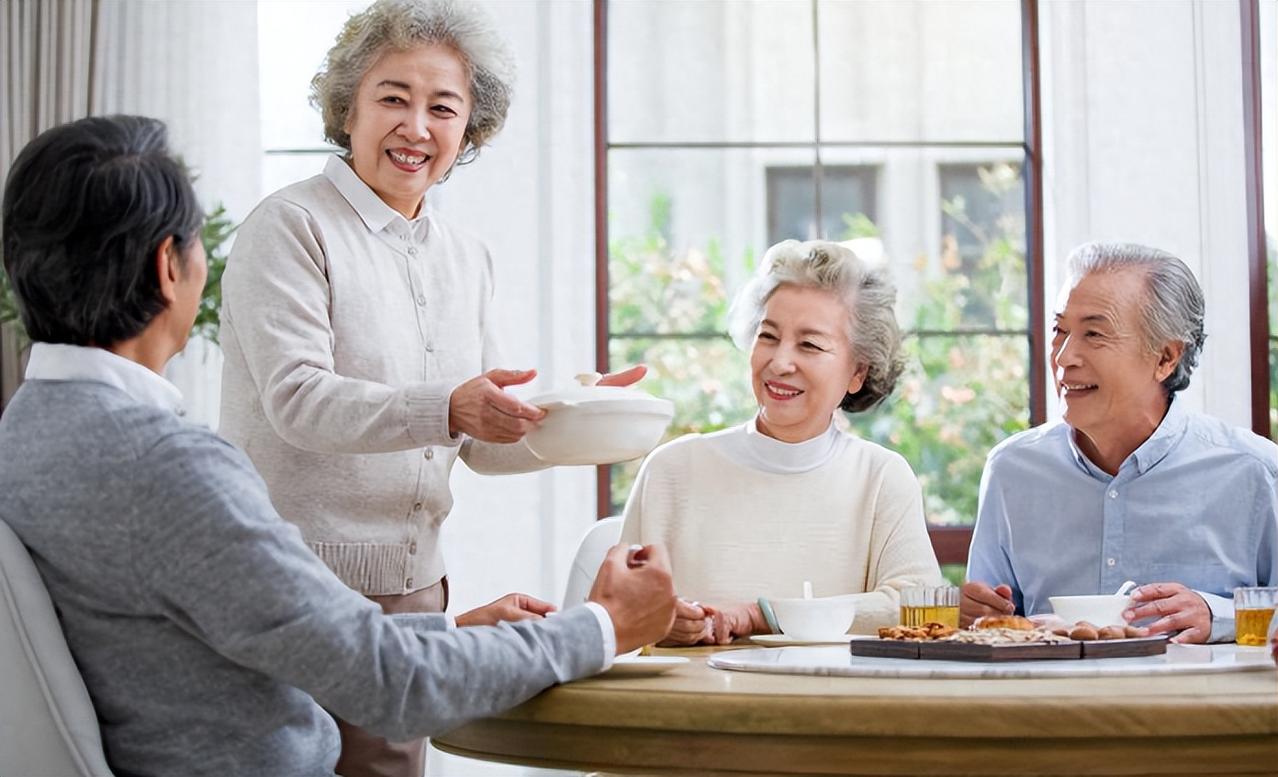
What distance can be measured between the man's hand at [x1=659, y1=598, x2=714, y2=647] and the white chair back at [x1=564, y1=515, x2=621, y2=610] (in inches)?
23.2

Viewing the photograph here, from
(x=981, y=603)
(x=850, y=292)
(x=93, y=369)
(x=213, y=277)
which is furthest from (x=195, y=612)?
(x=213, y=277)

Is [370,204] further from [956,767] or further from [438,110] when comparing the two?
[956,767]

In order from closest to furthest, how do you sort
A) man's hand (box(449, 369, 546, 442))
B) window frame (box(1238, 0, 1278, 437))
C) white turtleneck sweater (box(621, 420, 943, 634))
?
man's hand (box(449, 369, 546, 442))
white turtleneck sweater (box(621, 420, 943, 634))
window frame (box(1238, 0, 1278, 437))

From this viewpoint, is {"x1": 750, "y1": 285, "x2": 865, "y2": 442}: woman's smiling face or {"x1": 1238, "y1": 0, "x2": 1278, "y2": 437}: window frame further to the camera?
{"x1": 1238, "y1": 0, "x2": 1278, "y2": 437}: window frame

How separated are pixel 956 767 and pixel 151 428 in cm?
75

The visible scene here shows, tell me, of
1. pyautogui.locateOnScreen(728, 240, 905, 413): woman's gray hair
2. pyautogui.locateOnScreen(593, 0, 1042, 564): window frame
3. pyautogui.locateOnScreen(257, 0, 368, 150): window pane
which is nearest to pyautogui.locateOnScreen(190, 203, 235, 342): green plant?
pyautogui.locateOnScreen(257, 0, 368, 150): window pane

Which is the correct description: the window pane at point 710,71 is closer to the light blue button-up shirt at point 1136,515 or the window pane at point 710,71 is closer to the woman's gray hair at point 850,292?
the woman's gray hair at point 850,292

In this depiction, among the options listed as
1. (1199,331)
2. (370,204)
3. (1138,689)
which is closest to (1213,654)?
(1138,689)

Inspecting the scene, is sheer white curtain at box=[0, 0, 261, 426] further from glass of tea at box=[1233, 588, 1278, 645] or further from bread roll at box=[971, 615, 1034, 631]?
glass of tea at box=[1233, 588, 1278, 645]

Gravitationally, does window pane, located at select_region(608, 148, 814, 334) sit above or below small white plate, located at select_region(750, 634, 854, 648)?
above

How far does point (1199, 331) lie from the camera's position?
242 cm

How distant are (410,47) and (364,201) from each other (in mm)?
247

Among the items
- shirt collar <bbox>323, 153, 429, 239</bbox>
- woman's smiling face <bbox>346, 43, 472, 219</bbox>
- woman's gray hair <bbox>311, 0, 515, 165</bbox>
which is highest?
woman's gray hair <bbox>311, 0, 515, 165</bbox>

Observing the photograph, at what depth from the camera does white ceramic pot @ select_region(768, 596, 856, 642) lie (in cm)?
185
